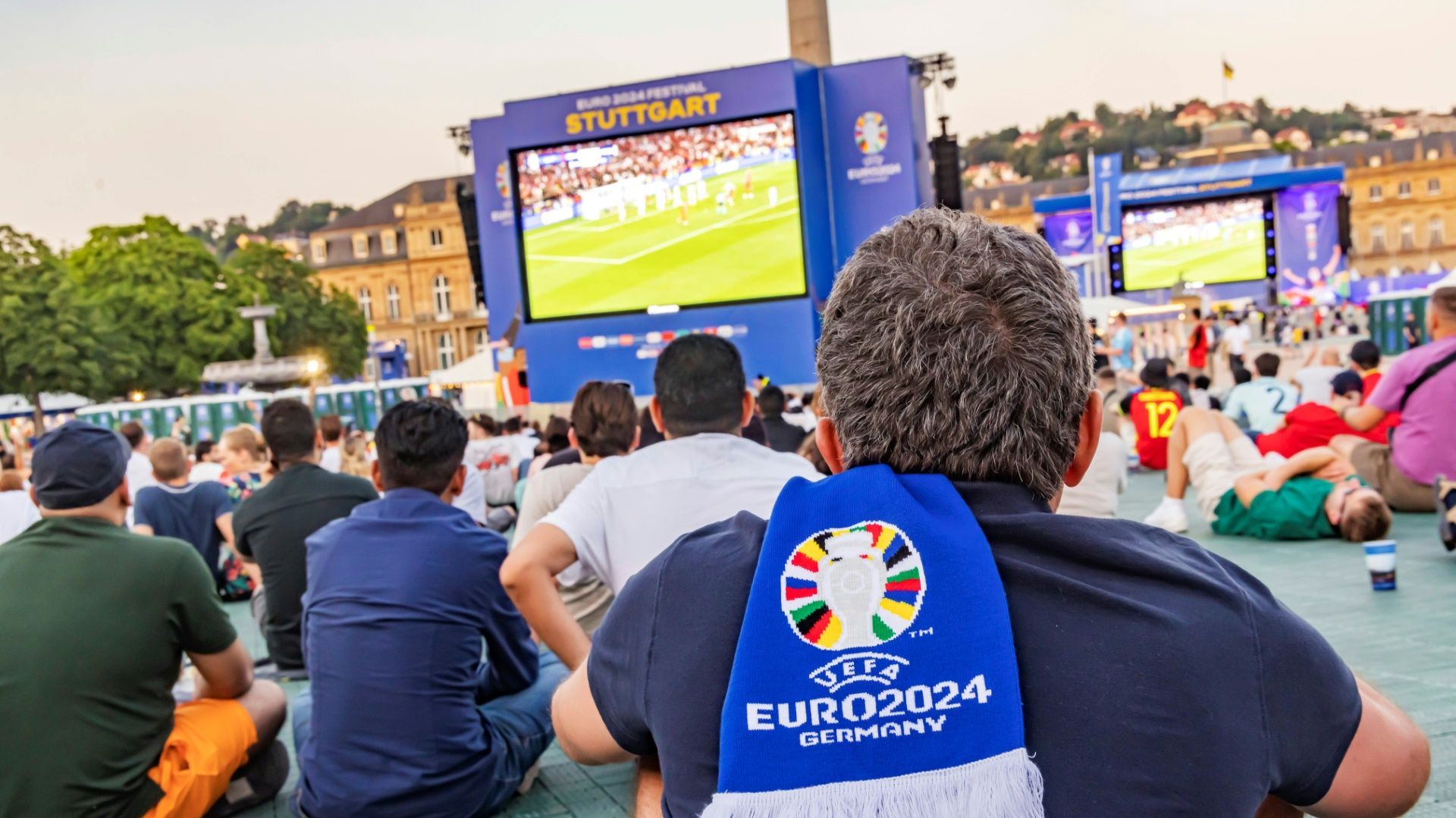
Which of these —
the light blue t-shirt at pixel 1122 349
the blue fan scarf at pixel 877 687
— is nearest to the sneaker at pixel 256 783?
the blue fan scarf at pixel 877 687

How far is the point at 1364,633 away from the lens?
5.16 metres

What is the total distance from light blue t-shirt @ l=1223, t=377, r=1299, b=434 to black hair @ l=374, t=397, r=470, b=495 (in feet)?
27.9

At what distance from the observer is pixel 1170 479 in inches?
326

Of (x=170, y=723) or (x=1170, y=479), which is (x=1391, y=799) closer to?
(x=170, y=723)

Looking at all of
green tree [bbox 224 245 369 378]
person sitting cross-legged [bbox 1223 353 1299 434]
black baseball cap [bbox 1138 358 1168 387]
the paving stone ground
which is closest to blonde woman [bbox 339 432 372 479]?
the paving stone ground

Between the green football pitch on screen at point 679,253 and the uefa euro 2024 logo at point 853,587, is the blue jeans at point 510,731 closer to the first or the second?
the uefa euro 2024 logo at point 853,587

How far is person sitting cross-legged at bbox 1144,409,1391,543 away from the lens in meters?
7.39

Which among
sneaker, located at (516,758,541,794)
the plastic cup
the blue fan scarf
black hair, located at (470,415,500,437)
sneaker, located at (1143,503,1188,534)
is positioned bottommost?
sneaker, located at (1143,503,1188,534)

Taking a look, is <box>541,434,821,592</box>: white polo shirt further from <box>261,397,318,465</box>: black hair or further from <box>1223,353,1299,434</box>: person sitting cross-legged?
<box>1223,353,1299,434</box>: person sitting cross-legged

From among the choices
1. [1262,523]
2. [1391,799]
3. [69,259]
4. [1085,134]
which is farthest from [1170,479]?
[1085,134]

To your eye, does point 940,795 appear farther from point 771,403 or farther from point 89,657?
point 771,403

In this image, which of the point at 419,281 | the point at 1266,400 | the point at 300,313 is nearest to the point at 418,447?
the point at 1266,400

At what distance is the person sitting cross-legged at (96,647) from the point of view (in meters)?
3.04

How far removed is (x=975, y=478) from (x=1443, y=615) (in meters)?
4.88
